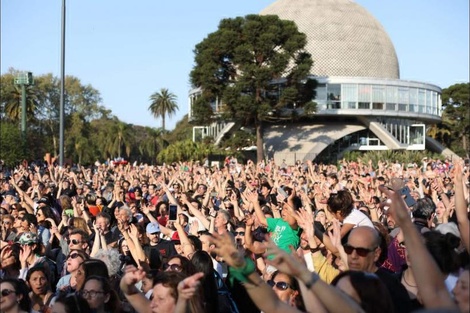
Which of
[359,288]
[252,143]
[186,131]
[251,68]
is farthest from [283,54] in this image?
[359,288]

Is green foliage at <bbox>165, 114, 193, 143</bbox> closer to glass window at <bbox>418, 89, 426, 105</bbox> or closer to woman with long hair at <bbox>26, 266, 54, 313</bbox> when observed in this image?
glass window at <bbox>418, 89, 426, 105</bbox>

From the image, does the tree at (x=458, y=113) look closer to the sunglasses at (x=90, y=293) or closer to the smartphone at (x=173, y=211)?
the smartphone at (x=173, y=211)

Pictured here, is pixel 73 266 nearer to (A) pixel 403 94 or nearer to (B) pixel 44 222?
(B) pixel 44 222

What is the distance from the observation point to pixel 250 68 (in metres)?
47.0

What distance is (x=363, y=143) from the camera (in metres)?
64.8

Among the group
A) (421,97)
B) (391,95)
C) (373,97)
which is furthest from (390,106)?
(421,97)

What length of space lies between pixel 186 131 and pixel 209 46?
105ft

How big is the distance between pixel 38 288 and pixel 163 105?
73621 millimetres

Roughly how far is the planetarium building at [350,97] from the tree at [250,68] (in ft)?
20.1

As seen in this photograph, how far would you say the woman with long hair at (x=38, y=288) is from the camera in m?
5.00

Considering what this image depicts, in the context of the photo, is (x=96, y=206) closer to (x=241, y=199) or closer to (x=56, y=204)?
(x=56, y=204)

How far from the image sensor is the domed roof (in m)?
68.1

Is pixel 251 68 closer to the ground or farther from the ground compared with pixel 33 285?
farther from the ground

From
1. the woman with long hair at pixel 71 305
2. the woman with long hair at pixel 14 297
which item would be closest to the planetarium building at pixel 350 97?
the woman with long hair at pixel 14 297
